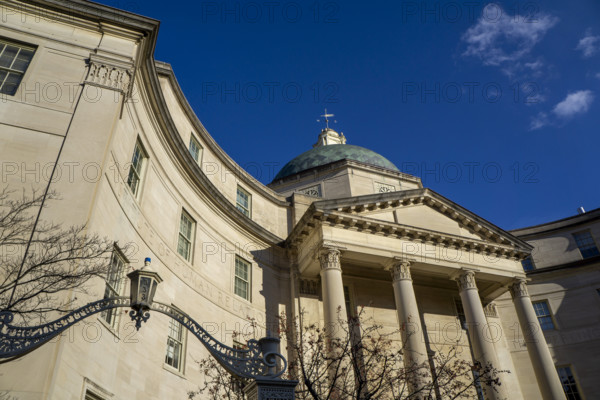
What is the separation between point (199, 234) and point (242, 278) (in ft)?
11.0

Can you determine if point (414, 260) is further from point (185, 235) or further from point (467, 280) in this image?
point (185, 235)

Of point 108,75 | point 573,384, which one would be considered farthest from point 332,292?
point 573,384

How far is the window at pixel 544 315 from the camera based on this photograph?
29781 millimetres

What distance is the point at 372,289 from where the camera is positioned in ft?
85.8

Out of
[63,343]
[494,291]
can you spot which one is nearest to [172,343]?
[63,343]

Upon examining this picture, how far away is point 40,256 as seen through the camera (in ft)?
35.2

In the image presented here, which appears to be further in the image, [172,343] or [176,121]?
[176,121]

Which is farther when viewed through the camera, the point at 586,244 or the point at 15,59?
the point at 586,244

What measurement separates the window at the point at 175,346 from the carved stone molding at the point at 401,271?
10555mm

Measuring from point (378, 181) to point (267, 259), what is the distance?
44.1 ft

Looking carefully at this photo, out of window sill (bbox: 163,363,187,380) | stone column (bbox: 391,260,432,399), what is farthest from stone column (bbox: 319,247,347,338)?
window sill (bbox: 163,363,187,380)

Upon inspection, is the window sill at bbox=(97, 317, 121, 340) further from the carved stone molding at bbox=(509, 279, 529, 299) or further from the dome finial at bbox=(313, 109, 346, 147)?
the dome finial at bbox=(313, 109, 346, 147)

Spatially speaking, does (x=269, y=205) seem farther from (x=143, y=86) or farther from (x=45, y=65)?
(x=45, y=65)

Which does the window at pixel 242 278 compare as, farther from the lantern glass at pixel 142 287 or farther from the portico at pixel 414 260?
the lantern glass at pixel 142 287
